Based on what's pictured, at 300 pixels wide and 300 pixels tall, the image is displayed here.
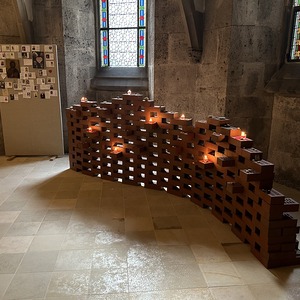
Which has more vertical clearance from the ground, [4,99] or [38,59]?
[38,59]

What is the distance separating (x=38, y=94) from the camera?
5484mm

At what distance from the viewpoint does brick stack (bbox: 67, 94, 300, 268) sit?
8.43 ft

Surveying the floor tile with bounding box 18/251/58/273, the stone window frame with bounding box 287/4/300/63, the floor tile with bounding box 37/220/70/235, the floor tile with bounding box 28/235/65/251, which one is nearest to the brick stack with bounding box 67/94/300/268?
the floor tile with bounding box 37/220/70/235

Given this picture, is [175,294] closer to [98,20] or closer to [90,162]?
[90,162]

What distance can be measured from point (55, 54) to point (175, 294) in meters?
4.48

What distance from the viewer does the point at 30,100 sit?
217 inches

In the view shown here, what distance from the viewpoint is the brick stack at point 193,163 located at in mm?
2568

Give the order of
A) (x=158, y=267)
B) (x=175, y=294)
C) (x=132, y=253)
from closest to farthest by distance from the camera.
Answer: (x=175, y=294)
(x=158, y=267)
(x=132, y=253)

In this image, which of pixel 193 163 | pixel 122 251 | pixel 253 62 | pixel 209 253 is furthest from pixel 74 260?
pixel 253 62

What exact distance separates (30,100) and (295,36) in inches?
170

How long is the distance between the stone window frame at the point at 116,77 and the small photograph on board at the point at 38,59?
3.79ft

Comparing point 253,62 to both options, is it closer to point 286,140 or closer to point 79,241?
point 286,140

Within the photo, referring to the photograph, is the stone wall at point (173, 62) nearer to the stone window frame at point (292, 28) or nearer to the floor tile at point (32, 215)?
the stone window frame at point (292, 28)

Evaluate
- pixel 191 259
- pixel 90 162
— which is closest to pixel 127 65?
pixel 90 162
